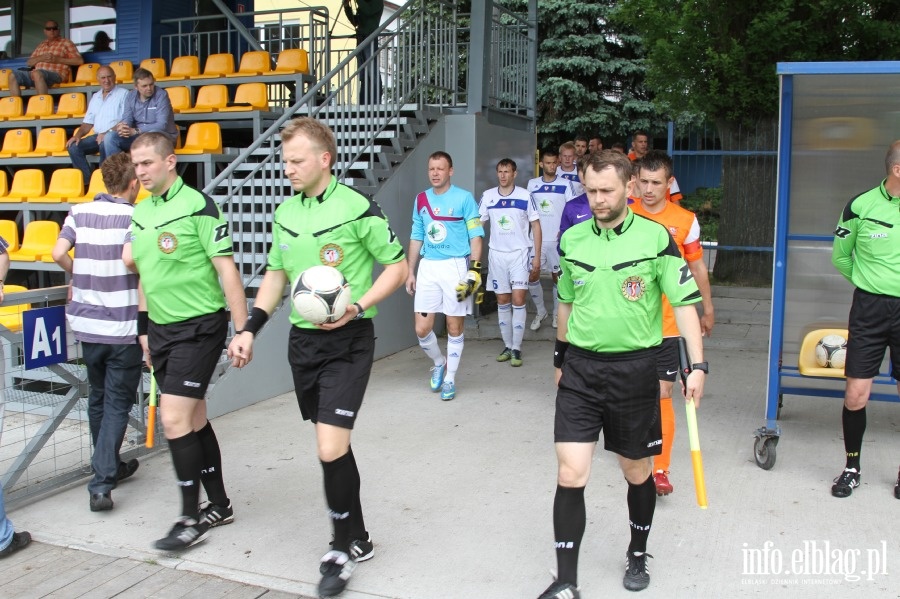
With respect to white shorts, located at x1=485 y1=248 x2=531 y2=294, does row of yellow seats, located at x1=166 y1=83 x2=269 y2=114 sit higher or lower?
higher

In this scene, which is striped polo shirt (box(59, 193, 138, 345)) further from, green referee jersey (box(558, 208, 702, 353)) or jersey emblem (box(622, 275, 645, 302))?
jersey emblem (box(622, 275, 645, 302))

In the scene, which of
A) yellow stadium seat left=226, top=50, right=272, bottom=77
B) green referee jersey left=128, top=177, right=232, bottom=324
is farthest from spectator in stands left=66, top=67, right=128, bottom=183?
green referee jersey left=128, top=177, right=232, bottom=324

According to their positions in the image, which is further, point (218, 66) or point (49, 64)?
point (49, 64)

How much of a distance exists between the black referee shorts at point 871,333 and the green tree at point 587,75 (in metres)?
16.1

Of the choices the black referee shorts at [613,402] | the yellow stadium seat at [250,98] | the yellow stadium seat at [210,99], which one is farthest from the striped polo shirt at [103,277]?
the yellow stadium seat at [210,99]

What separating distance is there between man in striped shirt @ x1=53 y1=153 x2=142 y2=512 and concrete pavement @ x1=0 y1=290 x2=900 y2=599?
0.40 m

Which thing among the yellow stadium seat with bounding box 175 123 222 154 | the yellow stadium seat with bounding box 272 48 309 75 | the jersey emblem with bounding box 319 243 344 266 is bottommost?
the jersey emblem with bounding box 319 243 344 266

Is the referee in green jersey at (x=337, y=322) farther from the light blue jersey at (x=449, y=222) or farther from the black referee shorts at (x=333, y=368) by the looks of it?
the light blue jersey at (x=449, y=222)

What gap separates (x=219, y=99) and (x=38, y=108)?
314cm

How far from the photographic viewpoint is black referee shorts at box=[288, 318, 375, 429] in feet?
12.5

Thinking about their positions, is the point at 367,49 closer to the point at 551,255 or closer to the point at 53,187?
→ the point at 551,255

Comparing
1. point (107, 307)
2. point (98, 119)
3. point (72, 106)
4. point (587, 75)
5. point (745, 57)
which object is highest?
point (587, 75)

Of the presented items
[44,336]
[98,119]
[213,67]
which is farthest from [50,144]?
[44,336]

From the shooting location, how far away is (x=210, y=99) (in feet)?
37.2
